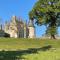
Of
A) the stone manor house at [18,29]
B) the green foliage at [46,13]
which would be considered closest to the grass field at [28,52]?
the green foliage at [46,13]

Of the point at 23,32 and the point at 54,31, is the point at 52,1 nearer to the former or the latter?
the point at 54,31

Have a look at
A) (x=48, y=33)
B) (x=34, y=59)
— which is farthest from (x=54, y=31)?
(x=34, y=59)

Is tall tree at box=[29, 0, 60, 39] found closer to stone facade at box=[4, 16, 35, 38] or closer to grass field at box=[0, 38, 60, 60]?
stone facade at box=[4, 16, 35, 38]

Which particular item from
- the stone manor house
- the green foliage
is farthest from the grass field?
the stone manor house

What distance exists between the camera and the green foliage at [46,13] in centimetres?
6825

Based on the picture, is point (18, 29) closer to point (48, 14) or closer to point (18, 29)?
point (18, 29)

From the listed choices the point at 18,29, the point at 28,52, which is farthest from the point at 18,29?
the point at 28,52

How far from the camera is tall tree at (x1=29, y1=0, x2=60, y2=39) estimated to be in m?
68.3

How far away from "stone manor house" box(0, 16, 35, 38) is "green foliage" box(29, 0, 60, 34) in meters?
21.1

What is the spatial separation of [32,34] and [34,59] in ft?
266

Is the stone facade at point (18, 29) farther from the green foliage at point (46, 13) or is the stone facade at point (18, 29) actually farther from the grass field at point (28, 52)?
the grass field at point (28, 52)

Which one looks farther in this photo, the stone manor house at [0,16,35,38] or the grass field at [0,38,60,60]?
the stone manor house at [0,16,35,38]

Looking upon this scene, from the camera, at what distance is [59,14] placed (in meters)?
70.1

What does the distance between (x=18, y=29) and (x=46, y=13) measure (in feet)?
98.6
